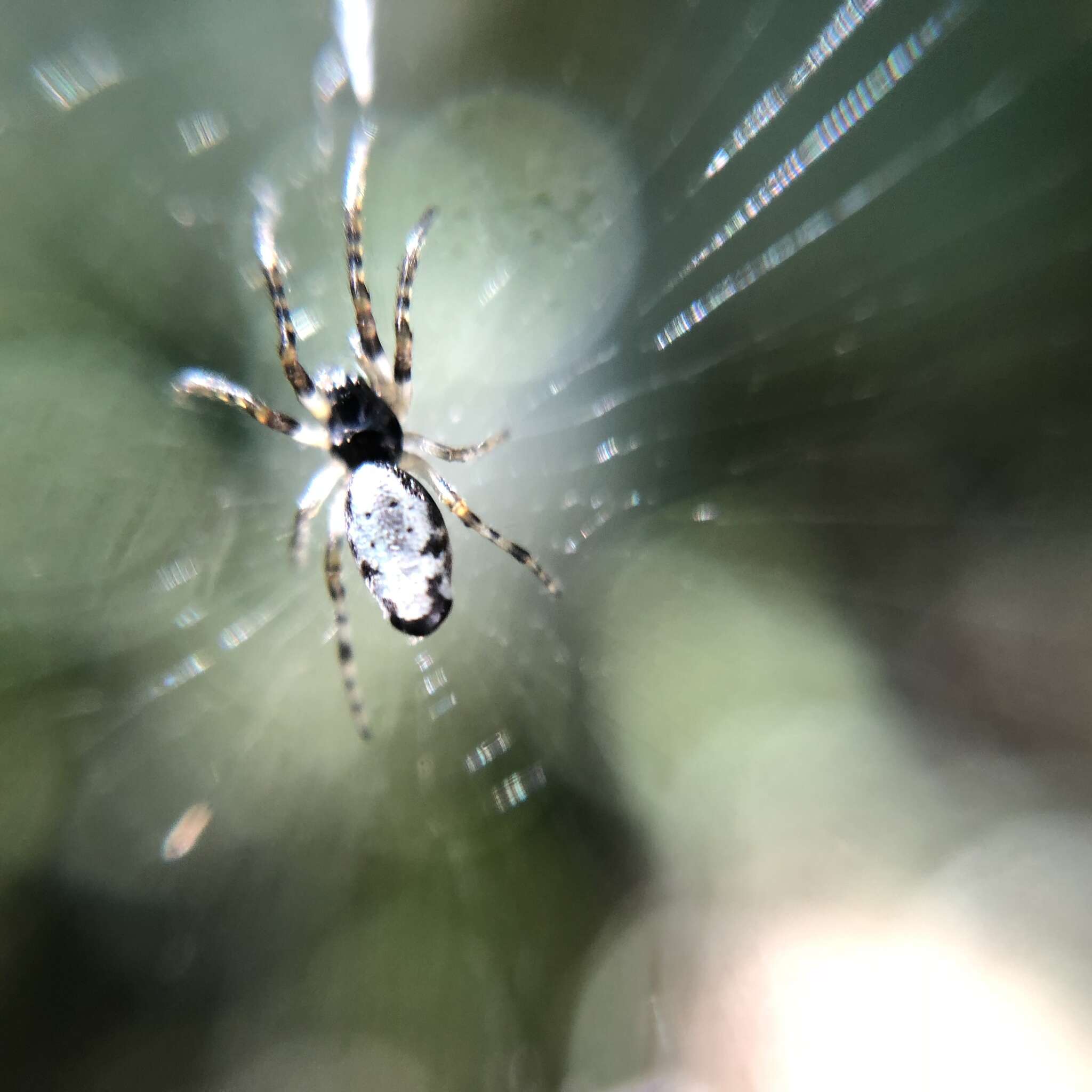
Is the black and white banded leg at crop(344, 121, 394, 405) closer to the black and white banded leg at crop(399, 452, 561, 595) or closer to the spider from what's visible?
the spider

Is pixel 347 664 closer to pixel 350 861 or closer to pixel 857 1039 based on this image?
pixel 350 861

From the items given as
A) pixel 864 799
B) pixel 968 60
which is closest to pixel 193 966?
pixel 864 799

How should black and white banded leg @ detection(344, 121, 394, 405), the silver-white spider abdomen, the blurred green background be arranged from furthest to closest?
the blurred green background → black and white banded leg @ detection(344, 121, 394, 405) → the silver-white spider abdomen

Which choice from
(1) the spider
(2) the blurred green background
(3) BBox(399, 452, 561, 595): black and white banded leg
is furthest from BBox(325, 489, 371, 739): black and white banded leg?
(2) the blurred green background

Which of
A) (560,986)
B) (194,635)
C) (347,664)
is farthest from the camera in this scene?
(194,635)

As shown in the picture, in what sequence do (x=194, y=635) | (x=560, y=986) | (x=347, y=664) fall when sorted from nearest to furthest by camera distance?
1. (x=347, y=664)
2. (x=560, y=986)
3. (x=194, y=635)


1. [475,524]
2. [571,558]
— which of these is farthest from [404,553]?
[571,558]

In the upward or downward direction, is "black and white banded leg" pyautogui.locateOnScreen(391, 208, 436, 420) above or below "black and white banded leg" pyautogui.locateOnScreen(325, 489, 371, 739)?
above

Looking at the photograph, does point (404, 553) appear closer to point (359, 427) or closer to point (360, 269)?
point (359, 427)
